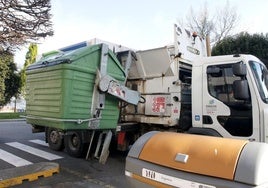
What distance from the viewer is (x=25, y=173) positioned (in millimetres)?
6031

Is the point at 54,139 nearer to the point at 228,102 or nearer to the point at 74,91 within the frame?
the point at 74,91

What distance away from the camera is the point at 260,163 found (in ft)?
8.59

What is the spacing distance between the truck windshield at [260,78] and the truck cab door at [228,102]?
8.2 inches

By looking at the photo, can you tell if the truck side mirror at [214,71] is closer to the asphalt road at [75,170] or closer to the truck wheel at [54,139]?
the asphalt road at [75,170]

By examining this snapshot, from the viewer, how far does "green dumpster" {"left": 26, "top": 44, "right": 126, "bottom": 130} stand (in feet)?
18.9

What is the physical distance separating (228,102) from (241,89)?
492 millimetres

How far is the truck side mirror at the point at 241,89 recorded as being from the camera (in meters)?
5.16

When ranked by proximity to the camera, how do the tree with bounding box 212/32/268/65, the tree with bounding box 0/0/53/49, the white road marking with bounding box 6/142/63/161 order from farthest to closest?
the tree with bounding box 0/0/53/49
the tree with bounding box 212/32/268/65
the white road marking with bounding box 6/142/63/161

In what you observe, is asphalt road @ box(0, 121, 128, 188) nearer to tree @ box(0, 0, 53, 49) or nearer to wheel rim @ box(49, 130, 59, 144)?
wheel rim @ box(49, 130, 59, 144)

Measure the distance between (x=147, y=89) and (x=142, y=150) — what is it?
12.2 feet

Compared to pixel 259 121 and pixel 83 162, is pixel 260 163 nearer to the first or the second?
pixel 259 121

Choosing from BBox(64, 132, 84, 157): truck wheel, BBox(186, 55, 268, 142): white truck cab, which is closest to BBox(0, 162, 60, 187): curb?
BBox(64, 132, 84, 157): truck wheel

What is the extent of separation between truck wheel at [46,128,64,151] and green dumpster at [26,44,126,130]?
2.10m

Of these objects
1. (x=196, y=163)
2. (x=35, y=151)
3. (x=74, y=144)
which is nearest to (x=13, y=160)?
(x=35, y=151)
